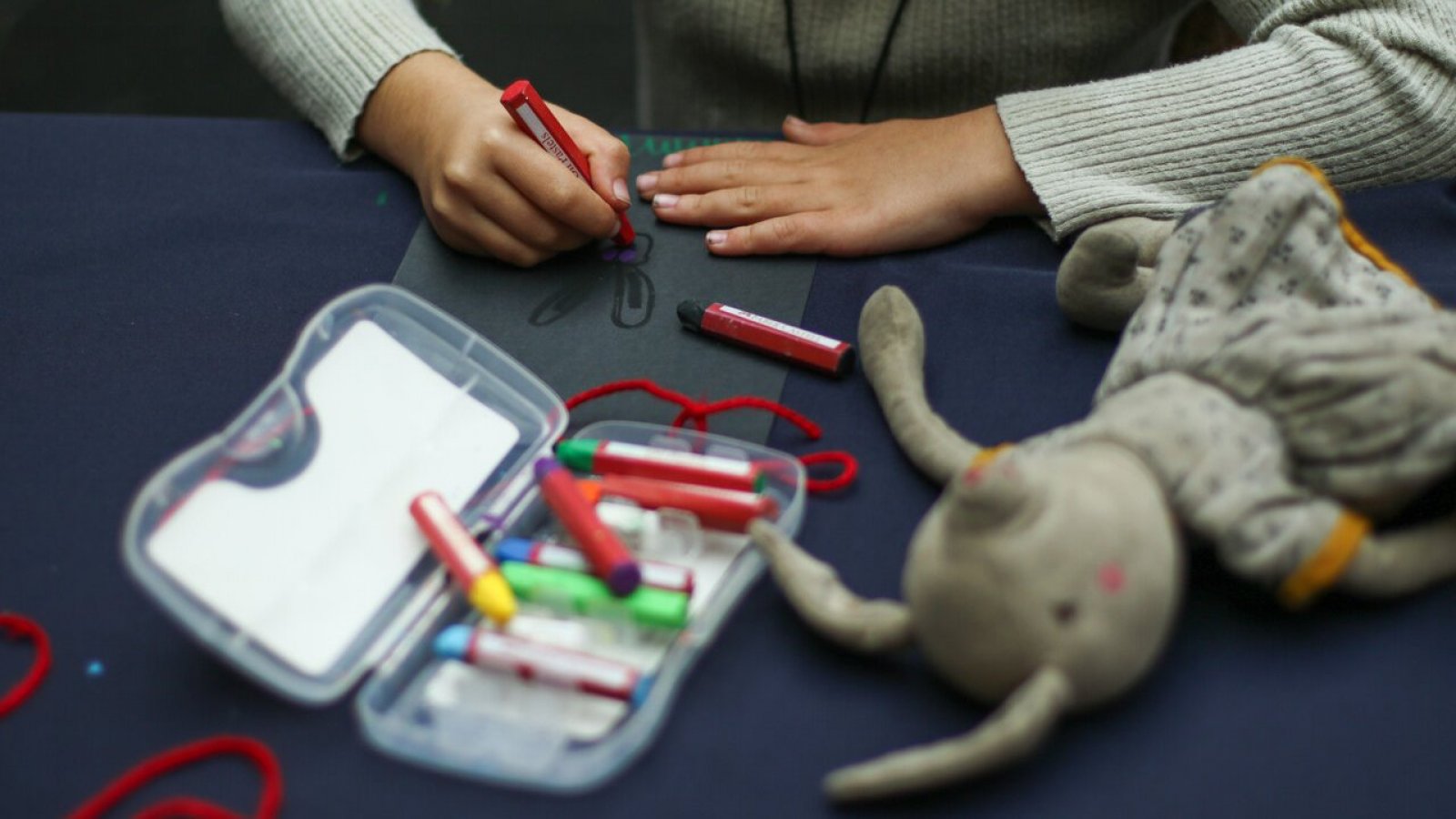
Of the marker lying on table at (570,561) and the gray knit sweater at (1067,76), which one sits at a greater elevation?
the gray knit sweater at (1067,76)

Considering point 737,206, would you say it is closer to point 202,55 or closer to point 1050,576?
point 1050,576

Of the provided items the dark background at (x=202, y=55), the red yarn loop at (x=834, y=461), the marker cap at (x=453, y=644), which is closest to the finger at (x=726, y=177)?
the red yarn loop at (x=834, y=461)

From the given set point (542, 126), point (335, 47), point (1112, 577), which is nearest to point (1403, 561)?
point (1112, 577)

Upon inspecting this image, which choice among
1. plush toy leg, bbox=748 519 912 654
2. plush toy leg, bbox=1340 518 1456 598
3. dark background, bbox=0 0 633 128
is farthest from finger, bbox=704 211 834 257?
dark background, bbox=0 0 633 128

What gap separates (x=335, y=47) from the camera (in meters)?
0.78

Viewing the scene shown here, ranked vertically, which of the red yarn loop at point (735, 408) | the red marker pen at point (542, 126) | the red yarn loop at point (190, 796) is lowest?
the red yarn loop at point (190, 796)

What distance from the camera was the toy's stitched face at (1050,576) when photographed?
1.29 ft

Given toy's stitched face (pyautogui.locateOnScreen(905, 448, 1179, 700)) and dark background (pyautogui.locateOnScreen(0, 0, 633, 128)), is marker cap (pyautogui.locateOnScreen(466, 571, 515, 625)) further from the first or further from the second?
dark background (pyautogui.locateOnScreen(0, 0, 633, 128))

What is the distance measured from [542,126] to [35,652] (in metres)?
0.38

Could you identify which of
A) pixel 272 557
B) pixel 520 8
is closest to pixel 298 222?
pixel 272 557

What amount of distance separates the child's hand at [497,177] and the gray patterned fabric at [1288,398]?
324 mm

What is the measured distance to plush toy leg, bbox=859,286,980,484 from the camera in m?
0.53

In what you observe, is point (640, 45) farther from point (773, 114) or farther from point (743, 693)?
point (743, 693)

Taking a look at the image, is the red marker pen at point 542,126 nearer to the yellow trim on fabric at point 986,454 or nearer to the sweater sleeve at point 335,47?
the sweater sleeve at point 335,47
